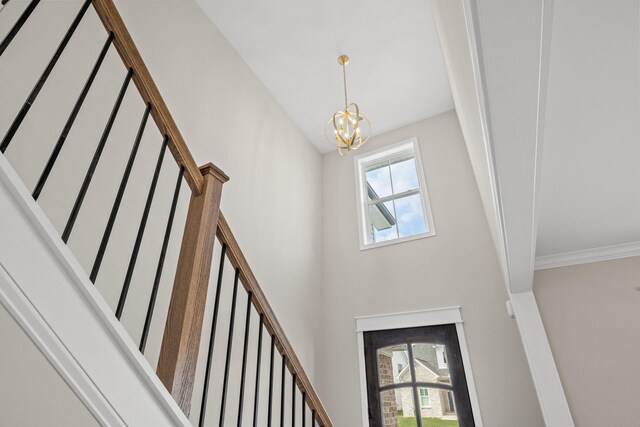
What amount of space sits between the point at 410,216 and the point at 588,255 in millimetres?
2110

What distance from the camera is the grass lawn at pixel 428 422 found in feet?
11.0

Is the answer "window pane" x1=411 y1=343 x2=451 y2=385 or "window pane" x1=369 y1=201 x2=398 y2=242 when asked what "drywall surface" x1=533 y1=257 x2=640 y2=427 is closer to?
"window pane" x1=411 y1=343 x2=451 y2=385

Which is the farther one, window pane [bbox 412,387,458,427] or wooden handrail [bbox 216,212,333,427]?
window pane [bbox 412,387,458,427]

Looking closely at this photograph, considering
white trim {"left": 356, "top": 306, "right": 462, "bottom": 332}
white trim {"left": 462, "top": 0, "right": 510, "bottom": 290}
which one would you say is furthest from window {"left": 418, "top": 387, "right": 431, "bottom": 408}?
white trim {"left": 462, "top": 0, "right": 510, "bottom": 290}

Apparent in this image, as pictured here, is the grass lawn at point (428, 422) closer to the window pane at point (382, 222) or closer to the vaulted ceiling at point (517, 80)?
the vaulted ceiling at point (517, 80)

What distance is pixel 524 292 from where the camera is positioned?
8.72 feet

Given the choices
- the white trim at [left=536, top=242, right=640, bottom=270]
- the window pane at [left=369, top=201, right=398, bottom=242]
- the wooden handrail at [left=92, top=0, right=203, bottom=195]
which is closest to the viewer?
the wooden handrail at [left=92, top=0, right=203, bottom=195]

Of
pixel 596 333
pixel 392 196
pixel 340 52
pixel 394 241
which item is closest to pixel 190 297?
pixel 596 333

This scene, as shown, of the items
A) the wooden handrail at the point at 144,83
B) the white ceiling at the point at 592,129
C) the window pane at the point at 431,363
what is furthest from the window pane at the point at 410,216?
the wooden handrail at the point at 144,83

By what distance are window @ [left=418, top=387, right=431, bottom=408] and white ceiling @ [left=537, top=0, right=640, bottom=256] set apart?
1956mm

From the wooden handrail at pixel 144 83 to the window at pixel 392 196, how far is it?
3.23 metres

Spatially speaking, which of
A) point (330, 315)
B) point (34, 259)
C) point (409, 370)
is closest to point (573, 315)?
point (409, 370)

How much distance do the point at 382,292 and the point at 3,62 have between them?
372 cm

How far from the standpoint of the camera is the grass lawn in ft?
11.0
